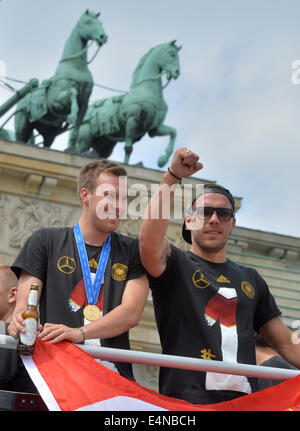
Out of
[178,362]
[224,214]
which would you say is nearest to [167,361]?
[178,362]

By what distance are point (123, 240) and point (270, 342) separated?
2.87 ft

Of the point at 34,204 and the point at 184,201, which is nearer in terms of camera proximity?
the point at 184,201

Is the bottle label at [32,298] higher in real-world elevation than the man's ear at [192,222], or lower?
lower

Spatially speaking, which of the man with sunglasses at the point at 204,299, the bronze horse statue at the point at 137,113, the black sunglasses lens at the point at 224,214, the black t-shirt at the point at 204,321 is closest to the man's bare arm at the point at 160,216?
the man with sunglasses at the point at 204,299

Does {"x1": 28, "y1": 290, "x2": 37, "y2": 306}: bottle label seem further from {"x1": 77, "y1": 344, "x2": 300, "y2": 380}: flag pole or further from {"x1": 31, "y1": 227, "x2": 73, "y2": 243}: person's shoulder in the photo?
{"x1": 31, "y1": 227, "x2": 73, "y2": 243}: person's shoulder

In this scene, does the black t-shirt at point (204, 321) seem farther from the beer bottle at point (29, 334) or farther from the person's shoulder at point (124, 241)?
the beer bottle at point (29, 334)

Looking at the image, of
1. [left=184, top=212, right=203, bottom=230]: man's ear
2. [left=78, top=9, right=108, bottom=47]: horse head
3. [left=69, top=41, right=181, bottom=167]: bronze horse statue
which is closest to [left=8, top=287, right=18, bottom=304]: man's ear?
[left=184, top=212, right=203, bottom=230]: man's ear

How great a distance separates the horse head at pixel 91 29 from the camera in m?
16.5

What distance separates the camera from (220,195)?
3883 millimetres

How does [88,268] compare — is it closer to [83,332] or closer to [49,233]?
[49,233]

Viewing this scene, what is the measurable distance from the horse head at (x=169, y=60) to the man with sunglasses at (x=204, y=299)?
13.5 metres

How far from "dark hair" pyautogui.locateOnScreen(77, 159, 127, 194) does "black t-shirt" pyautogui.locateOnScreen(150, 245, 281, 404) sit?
0.48 metres
